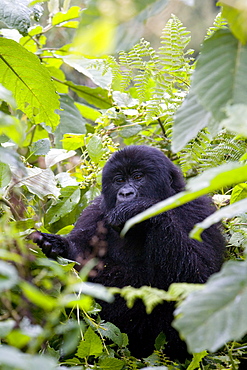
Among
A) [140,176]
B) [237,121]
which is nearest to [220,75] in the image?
[237,121]

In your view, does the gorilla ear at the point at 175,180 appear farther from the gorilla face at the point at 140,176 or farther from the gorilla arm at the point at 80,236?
the gorilla arm at the point at 80,236

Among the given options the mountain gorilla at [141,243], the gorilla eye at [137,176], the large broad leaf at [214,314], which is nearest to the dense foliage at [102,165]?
the large broad leaf at [214,314]

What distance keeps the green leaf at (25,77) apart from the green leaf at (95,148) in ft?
2.48

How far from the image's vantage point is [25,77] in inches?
89.8

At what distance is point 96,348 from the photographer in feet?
5.48

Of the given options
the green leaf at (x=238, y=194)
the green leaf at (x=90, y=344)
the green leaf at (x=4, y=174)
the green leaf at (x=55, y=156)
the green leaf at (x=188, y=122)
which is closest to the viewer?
the green leaf at (x=188, y=122)

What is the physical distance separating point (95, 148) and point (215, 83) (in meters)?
2.17

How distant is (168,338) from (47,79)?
4.70 feet

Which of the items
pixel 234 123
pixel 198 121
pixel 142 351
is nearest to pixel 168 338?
pixel 142 351

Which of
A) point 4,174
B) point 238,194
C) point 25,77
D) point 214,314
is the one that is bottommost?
point 238,194

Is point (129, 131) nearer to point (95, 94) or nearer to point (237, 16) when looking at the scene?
point (95, 94)

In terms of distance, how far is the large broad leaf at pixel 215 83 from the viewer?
3.37 ft

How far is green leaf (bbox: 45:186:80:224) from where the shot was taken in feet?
10.2

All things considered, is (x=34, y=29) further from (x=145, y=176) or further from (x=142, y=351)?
(x=142, y=351)
